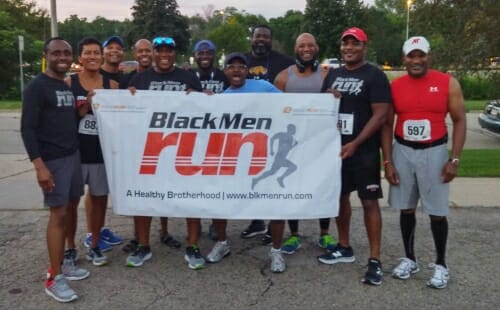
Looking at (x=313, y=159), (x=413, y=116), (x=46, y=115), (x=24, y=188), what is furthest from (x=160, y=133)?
(x=24, y=188)

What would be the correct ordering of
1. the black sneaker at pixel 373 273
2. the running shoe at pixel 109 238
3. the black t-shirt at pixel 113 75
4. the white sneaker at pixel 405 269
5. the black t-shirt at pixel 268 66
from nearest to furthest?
1. the black sneaker at pixel 373 273
2. the white sneaker at pixel 405 269
3. the black t-shirt at pixel 113 75
4. the running shoe at pixel 109 238
5. the black t-shirt at pixel 268 66

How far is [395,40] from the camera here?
68812 mm

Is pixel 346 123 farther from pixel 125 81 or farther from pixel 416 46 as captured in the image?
pixel 125 81

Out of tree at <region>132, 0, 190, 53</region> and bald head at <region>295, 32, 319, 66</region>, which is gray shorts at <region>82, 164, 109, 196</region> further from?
tree at <region>132, 0, 190, 53</region>

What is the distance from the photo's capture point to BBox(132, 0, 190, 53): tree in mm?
61625

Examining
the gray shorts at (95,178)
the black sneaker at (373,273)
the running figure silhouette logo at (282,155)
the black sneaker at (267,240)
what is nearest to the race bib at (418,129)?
the running figure silhouette logo at (282,155)

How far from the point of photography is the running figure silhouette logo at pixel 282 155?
4.76 m

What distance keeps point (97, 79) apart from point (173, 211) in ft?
4.73

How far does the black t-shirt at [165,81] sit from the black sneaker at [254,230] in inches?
71.3

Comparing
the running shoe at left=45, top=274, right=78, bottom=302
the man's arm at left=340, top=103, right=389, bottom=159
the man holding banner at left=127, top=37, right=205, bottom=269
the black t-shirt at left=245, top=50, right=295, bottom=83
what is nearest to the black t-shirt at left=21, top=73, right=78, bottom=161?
the man holding banner at left=127, top=37, right=205, bottom=269

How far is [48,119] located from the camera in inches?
163

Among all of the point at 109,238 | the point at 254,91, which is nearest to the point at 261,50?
the point at 254,91

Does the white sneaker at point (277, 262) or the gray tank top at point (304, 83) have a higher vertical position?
the gray tank top at point (304, 83)

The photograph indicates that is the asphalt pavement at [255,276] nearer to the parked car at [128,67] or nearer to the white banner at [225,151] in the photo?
the white banner at [225,151]
